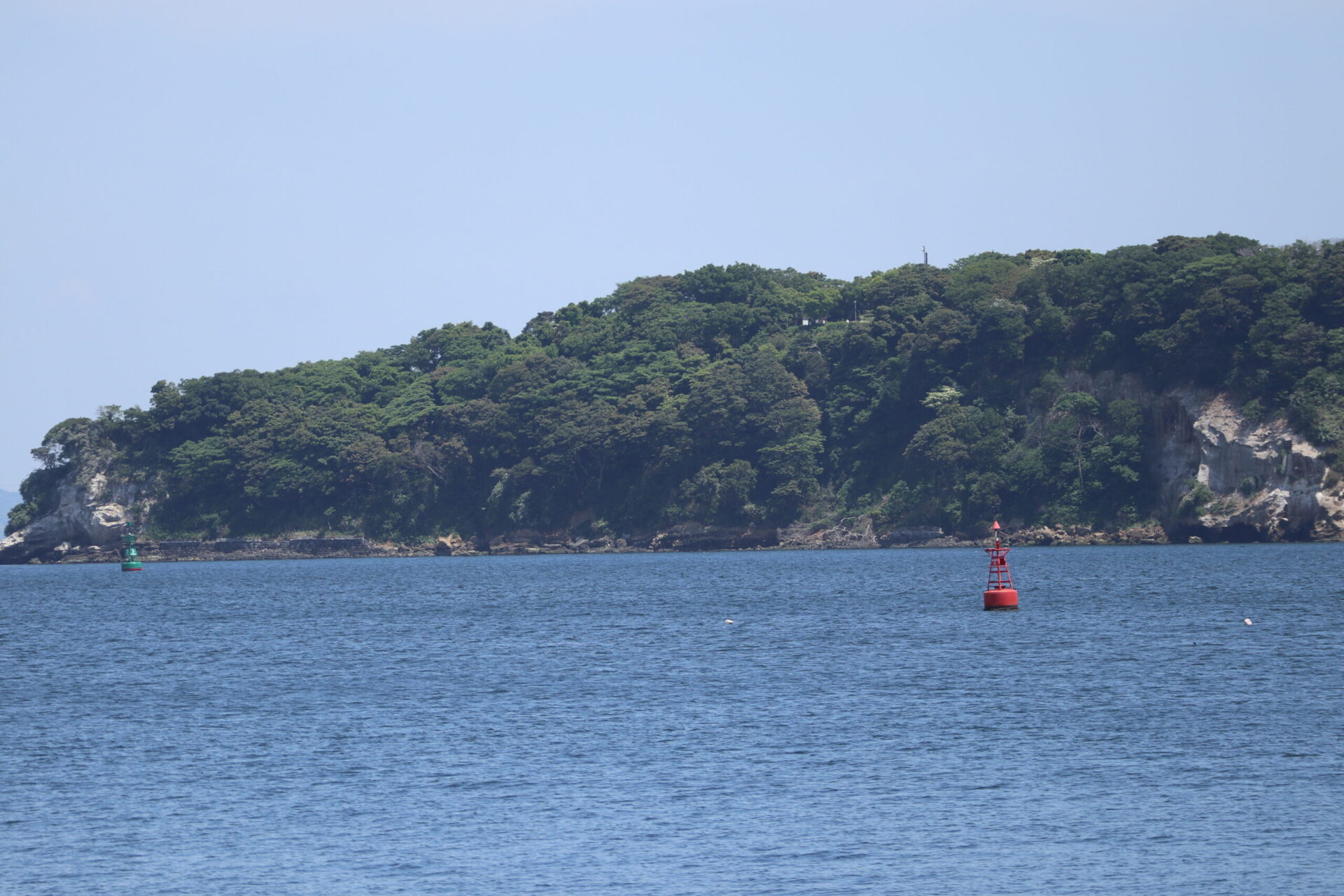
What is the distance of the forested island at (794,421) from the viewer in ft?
343

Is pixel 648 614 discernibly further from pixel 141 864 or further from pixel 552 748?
pixel 141 864

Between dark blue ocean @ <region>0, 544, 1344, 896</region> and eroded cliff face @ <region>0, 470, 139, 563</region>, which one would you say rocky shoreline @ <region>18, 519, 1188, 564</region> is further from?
dark blue ocean @ <region>0, 544, 1344, 896</region>

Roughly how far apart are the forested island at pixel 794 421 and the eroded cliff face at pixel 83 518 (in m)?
0.29

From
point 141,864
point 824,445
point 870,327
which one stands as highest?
point 870,327

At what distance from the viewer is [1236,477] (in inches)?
4085

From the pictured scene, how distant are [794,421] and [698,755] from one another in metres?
103

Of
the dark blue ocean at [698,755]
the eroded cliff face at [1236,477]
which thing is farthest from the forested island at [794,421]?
the dark blue ocean at [698,755]

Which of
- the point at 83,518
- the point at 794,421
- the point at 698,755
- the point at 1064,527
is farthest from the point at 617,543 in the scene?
the point at 698,755

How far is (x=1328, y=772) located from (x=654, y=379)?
391 ft

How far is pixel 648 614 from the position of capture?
64.5 m

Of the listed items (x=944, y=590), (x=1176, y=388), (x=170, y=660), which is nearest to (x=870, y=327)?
(x=1176, y=388)

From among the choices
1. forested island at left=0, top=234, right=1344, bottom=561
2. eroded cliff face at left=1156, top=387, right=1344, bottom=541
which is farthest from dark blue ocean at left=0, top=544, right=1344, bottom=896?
forested island at left=0, top=234, right=1344, bottom=561

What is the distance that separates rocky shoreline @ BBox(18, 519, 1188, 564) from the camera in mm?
116000

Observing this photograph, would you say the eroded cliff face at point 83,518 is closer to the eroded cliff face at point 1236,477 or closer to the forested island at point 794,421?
the forested island at point 794,421
